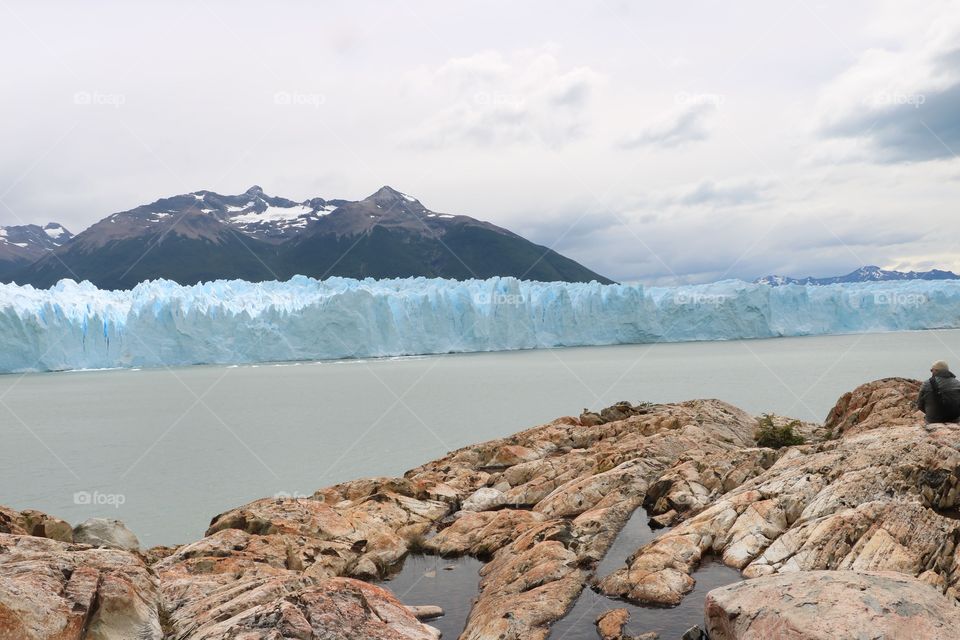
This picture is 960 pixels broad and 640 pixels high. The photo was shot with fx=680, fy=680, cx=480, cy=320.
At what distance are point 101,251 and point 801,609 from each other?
17413 centimetres

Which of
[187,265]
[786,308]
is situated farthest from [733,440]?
[187,265]

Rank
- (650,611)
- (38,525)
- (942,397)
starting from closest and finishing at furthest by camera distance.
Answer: (650,611), (38,525), (942,397)

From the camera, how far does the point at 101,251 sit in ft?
506

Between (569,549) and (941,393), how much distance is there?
6151 mm

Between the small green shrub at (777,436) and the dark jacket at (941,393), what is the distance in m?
3.97

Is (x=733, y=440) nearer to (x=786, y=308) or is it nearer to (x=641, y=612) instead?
(x=641, y=612)

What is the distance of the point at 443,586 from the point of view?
29.8 ft

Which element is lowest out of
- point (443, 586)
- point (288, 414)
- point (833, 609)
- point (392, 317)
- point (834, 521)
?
point (288, 414)

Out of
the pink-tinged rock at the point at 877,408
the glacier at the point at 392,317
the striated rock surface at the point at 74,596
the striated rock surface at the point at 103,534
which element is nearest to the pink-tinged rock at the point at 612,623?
A: the striated rock surface at the point at 74,596

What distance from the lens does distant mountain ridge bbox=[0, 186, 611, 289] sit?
149m

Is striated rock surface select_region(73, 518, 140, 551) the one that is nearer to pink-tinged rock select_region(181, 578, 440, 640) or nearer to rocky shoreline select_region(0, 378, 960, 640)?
rocky shoreline select_region(0, 378, 960, 640)

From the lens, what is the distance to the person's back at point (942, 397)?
10.1 metres

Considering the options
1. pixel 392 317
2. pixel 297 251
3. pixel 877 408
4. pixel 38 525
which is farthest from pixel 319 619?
pixel 297 251

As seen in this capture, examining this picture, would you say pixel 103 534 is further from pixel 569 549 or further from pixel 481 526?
pixel 569 549
